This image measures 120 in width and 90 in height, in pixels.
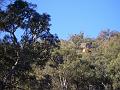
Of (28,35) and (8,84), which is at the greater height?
(28,35)

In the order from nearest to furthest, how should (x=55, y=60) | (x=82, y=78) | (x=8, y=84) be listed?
1. (x=8, y=84)
2. (x=55, y=60)
3. (x=82, y=78)

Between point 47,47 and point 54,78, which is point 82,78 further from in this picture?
point 47,47

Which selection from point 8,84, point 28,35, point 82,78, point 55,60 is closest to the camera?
point 8,84

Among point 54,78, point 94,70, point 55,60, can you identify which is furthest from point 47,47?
point 94,70

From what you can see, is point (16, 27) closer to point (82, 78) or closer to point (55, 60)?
point (55, 60)

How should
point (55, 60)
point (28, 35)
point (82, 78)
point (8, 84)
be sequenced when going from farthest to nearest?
point (82, 78)
point (55, 60)
point (28, 35)
point (8, 84)

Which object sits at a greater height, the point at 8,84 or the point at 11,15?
the point at 11,15

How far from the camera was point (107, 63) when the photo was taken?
57.0m

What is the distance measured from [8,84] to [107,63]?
35225mm

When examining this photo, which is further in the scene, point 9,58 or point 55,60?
point 55,60

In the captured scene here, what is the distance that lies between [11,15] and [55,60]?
85.2 feet

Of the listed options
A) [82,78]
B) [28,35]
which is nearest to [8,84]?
[28,35]

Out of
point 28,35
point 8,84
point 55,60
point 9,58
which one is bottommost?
point 8,84

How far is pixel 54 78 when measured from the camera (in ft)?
171
